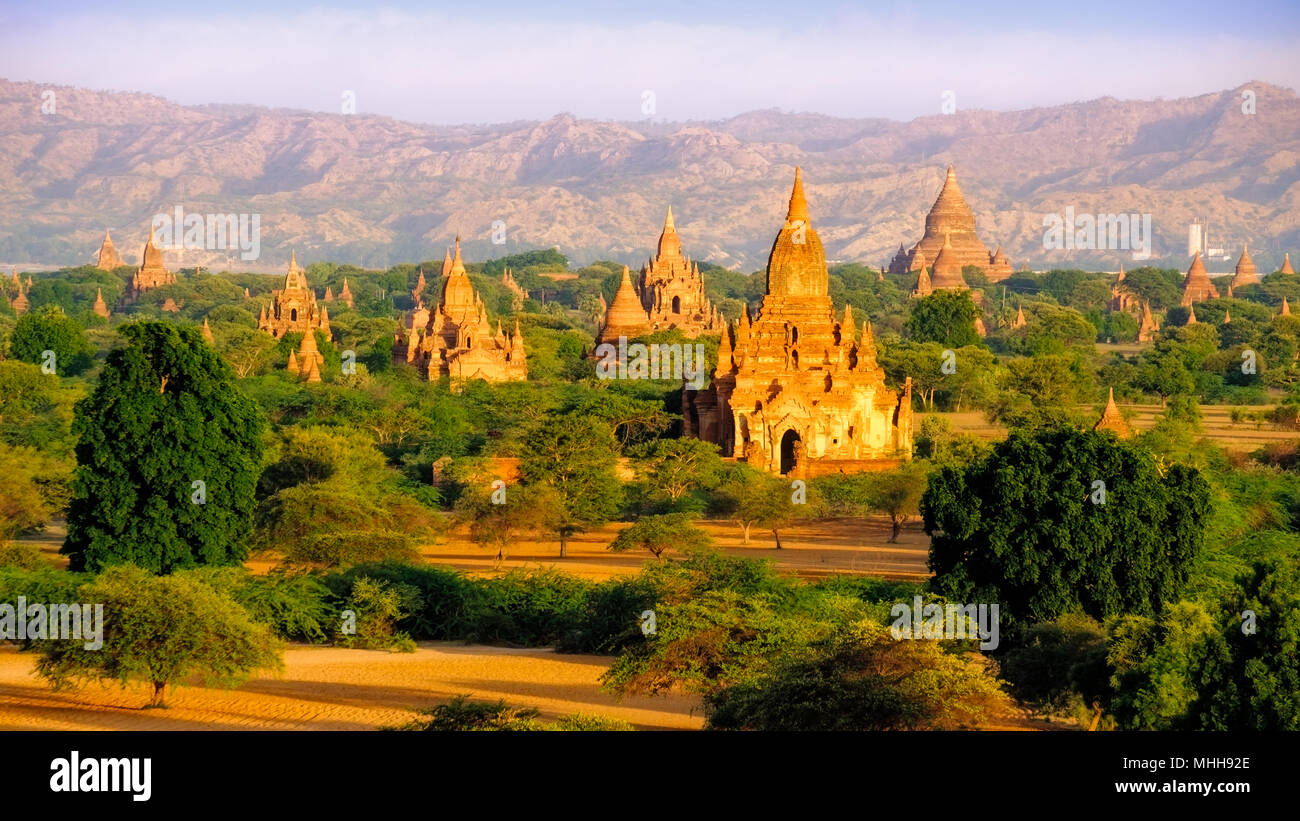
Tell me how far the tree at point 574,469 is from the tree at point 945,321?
166 ft

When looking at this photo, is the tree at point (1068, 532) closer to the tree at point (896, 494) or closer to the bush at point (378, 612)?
the bush at point (378, 612)

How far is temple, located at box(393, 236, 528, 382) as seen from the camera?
3253 inches

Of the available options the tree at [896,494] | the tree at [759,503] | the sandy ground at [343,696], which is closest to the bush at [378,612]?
the sandy ground at [343,696]

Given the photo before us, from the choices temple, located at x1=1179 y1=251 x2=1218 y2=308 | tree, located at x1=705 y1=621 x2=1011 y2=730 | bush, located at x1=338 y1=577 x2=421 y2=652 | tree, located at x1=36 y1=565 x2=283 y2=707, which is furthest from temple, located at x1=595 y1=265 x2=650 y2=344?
temple, located at x1=1179 y1=251 x2=1218 y2=308

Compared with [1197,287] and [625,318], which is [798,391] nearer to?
[625,318]

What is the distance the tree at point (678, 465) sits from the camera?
51594 mm

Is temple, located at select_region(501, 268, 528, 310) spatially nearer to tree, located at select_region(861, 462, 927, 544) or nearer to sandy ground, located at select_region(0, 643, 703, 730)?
tree, located at select_region(861, 462, 927, 544)

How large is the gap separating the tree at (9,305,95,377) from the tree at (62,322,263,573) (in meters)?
48.6

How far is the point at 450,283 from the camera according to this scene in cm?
8775

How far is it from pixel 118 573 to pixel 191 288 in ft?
464

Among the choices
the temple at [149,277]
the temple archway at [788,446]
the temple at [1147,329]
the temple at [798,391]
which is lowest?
the temple archway at [788,446]
